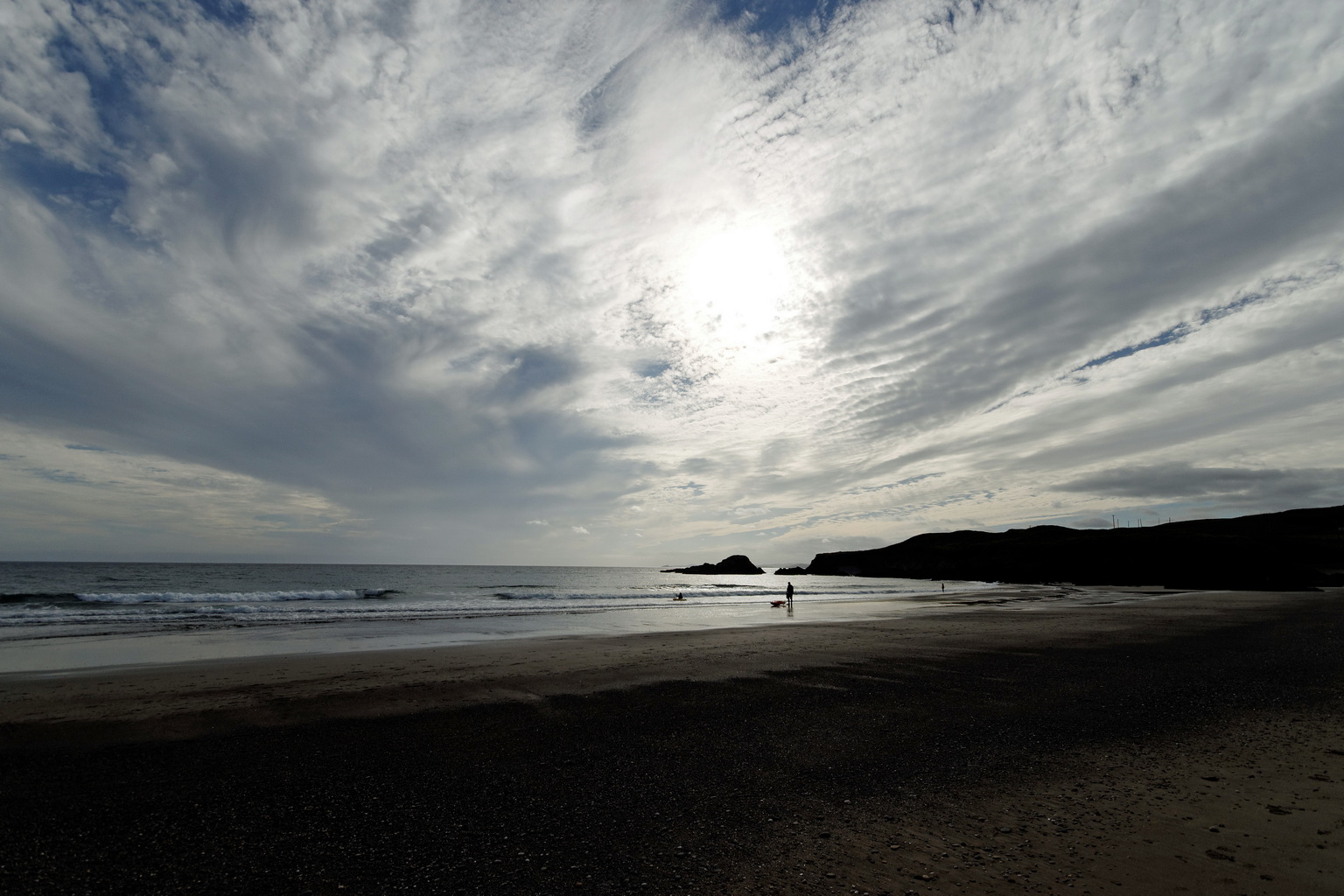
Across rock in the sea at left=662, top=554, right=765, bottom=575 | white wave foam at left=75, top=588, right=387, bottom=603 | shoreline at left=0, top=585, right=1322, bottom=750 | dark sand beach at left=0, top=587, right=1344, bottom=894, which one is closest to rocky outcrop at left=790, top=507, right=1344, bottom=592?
rock in the sea at left=662, top=554, right=765, bottom=575

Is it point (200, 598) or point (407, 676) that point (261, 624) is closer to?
point (407, 676)

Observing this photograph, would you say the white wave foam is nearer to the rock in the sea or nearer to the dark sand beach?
the dark sand beach

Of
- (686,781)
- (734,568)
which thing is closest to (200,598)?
(686,781)

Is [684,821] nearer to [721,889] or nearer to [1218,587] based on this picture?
[721,889]

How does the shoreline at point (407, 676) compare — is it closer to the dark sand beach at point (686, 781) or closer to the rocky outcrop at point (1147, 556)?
the dark sand beach at point (686, 781)

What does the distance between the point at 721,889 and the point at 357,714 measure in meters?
7.84

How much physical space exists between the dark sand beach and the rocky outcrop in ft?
210

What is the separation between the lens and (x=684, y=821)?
5262 millimetres

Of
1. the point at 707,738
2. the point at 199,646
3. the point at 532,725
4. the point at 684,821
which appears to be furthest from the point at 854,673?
the point at 199,646

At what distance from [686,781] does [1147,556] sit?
281ft

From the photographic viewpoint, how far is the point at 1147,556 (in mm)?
69062

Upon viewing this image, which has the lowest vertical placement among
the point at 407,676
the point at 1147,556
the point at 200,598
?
the point at 407,676

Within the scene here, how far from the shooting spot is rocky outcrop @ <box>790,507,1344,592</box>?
6025 cm

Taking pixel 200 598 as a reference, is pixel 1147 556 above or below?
above
